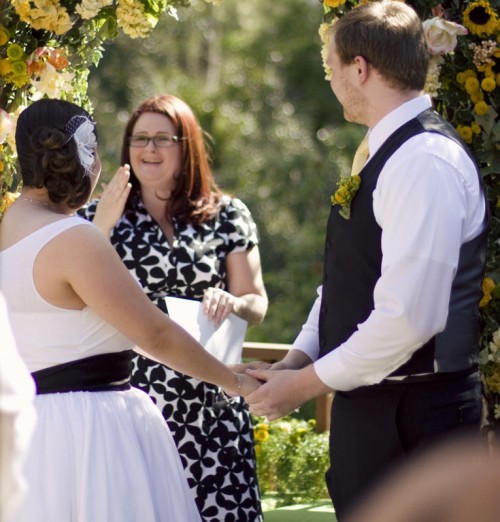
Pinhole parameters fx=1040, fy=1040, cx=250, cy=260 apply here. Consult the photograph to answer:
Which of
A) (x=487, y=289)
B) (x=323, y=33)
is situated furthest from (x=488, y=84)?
(x=487, y=289)

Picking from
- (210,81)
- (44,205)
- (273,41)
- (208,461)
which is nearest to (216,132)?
(273,41)

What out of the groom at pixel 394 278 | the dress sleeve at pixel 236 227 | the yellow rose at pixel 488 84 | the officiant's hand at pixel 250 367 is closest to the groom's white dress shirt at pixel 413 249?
the groom at pixel 394 278

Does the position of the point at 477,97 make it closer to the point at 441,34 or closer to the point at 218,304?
the point at 441,34

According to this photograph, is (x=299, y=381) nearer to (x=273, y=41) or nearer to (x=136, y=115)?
(x=136, y=115)

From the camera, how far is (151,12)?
142 inches

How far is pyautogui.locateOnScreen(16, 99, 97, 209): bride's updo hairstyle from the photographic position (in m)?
2.83

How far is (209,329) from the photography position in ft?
12.9

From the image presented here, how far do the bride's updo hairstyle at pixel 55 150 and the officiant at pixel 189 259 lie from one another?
1.21 metres

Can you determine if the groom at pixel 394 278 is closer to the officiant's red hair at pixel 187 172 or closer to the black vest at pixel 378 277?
the black vest at pixel 378 277

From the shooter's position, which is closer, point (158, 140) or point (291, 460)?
point (158, 140)

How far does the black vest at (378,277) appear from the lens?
2717mm

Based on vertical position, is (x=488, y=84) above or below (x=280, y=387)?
above

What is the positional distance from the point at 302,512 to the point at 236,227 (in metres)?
1.43

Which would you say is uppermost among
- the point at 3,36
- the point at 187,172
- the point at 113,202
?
the point at 3,36
